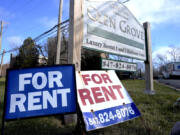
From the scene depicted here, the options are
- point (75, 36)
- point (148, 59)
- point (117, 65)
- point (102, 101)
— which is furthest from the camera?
point (148, 59)

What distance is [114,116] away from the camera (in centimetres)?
226

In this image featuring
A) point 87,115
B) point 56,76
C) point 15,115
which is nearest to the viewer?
point 15,115

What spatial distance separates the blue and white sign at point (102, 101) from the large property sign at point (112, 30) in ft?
3.80

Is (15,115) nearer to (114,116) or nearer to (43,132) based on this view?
(43,132)

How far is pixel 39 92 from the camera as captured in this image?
6.79ft

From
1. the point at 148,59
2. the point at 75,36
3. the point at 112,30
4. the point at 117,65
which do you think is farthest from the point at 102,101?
the point at 148,59

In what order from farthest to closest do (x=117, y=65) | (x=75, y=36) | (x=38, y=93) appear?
(x=117, y=65) → (x=75, y=36) → (x=38, y=93)

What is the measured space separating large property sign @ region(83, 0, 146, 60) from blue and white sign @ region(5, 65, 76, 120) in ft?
4.62

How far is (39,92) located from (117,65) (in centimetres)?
266

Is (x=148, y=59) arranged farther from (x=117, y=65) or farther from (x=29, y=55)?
(x=29, y=55)

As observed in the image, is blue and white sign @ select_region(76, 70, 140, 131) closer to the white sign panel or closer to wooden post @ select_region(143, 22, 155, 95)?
the white sign panel

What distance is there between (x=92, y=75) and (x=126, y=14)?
345cm

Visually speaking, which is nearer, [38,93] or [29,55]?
[38,93]

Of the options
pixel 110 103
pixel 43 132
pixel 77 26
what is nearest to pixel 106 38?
pixel 77 26
